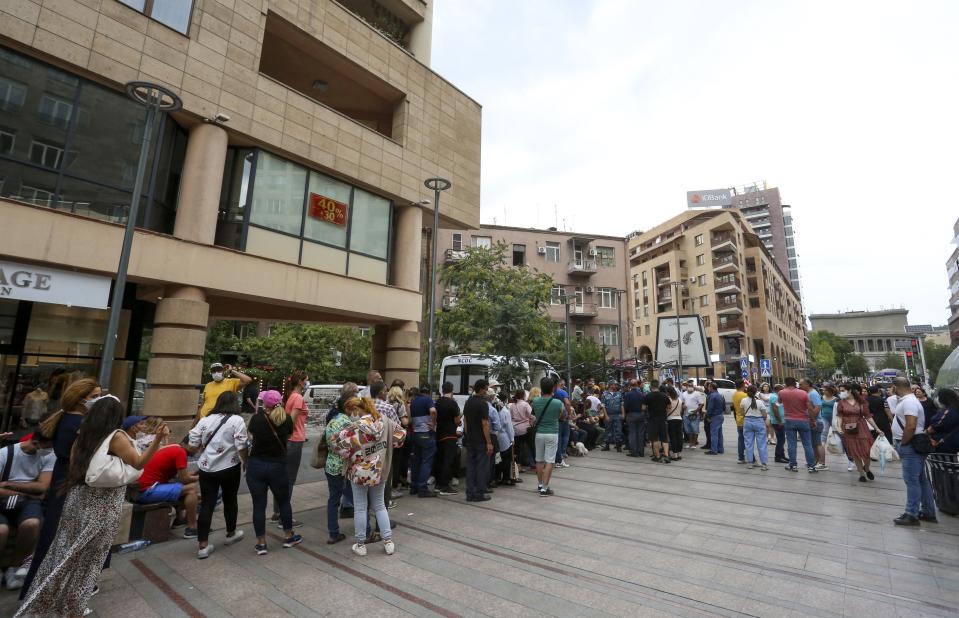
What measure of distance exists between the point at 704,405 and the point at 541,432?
888cm

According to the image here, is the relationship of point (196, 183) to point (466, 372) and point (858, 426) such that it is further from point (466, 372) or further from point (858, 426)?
point (858, 426)

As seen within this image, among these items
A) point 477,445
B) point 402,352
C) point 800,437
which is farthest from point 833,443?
point 402,352

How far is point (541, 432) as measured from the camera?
838 centimetres

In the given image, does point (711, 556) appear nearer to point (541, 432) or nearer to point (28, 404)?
point (541, 432)

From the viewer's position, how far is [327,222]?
1369 cm

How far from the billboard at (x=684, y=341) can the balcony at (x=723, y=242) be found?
36.5 metres

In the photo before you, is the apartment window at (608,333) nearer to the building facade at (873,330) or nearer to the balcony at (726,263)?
the balcony at (726,263)

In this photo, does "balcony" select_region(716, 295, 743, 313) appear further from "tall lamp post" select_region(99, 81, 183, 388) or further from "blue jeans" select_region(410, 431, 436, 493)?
"tall lamp post" select_region(99, 81, 183, 388)

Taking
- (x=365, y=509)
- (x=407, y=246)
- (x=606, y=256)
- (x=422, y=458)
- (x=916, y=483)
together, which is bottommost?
(x=365, y=509)

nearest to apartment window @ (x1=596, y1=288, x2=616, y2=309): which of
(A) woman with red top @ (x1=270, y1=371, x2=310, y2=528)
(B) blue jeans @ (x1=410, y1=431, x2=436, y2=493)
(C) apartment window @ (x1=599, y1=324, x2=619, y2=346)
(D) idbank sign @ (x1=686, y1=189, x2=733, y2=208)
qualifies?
(C) apartment window @ (x1=599, y1=324, x2=619, y2=346)

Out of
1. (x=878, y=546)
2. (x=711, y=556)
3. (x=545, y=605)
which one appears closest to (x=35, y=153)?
(x=545, y=605)

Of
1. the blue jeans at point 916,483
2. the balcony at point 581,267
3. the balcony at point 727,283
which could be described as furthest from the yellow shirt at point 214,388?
the balcony at point 727,283

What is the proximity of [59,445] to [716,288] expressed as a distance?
211 ft

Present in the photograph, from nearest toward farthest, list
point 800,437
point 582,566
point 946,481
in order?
point 582,566 < point 946,481 < point 800,437
